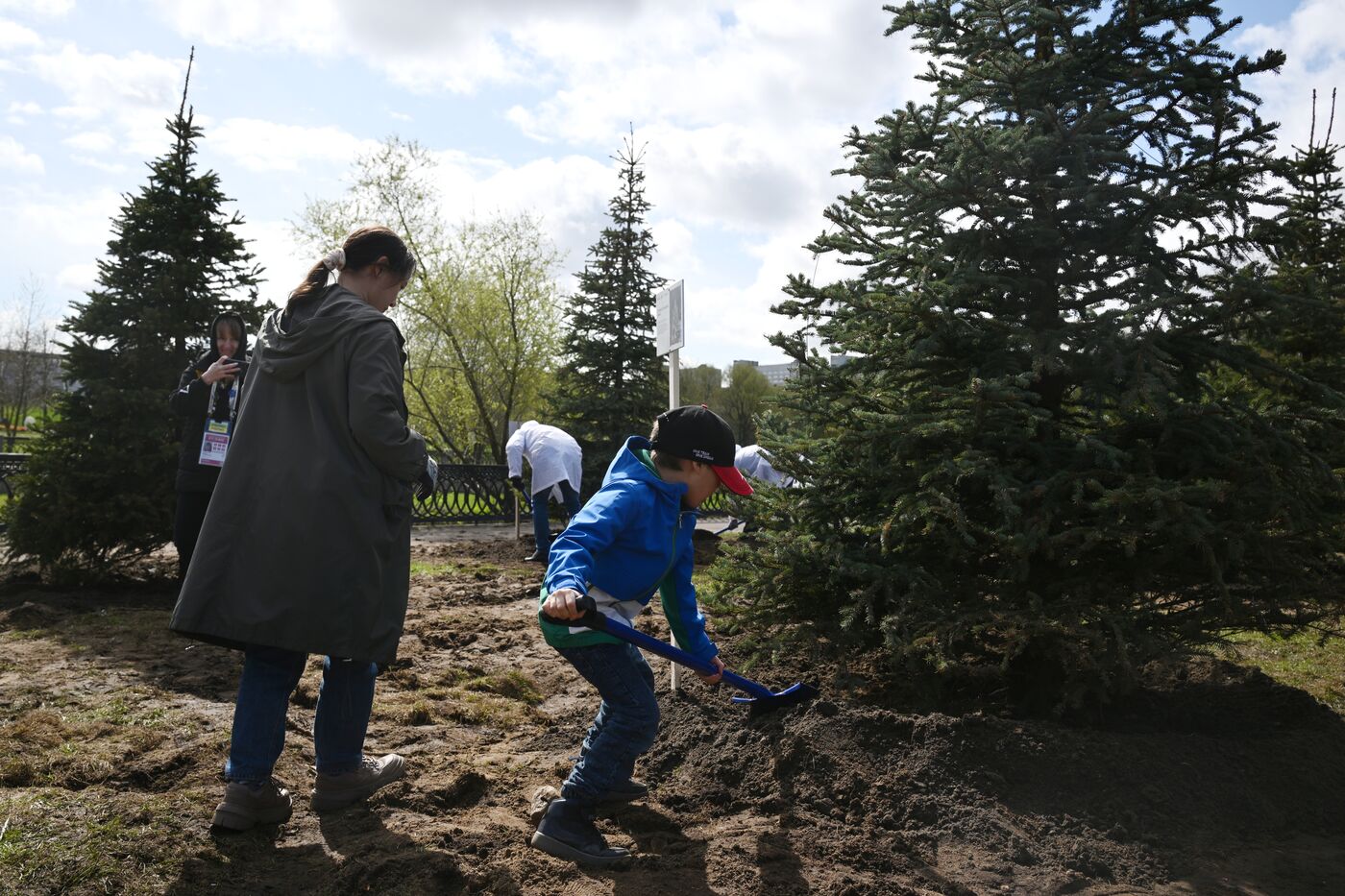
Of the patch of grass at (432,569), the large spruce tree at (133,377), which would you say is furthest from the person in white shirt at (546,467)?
the large spruce tree at (133,377)

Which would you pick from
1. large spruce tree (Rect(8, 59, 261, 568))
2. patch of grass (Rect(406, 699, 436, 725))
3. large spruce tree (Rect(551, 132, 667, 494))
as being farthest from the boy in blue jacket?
large spruce tree (Rect(551, 132, 667, 494))

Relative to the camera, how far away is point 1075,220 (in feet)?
14.7

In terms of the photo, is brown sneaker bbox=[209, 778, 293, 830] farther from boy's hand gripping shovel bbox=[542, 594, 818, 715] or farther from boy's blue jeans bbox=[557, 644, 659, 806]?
boy's hand gripping shovel bbox=[542, 594, 818, 715]

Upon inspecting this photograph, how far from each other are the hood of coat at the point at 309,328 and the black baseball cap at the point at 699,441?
40.7 inches

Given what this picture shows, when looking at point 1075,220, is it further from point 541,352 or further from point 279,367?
point 541,352

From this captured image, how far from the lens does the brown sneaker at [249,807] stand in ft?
10.6

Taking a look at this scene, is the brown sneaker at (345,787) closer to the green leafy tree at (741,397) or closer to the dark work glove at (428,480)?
the dark work glove at (428,480)

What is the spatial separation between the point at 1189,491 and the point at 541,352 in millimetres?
22804

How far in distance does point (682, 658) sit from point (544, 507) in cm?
796

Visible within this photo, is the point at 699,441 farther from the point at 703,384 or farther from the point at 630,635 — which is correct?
the point at 703,384

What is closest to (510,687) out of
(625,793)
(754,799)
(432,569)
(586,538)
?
(625,793)

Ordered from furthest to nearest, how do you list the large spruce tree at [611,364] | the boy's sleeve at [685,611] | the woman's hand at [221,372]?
the large spruce tree at [611,364] → the woman's hand at [221,372] → the boy's sleeve at [685,611]

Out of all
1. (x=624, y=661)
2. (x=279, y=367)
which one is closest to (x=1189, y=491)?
(x=624, y=661)

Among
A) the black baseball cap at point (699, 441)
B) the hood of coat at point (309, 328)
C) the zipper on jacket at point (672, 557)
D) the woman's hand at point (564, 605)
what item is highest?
the hood of coat at point (309, 328)
